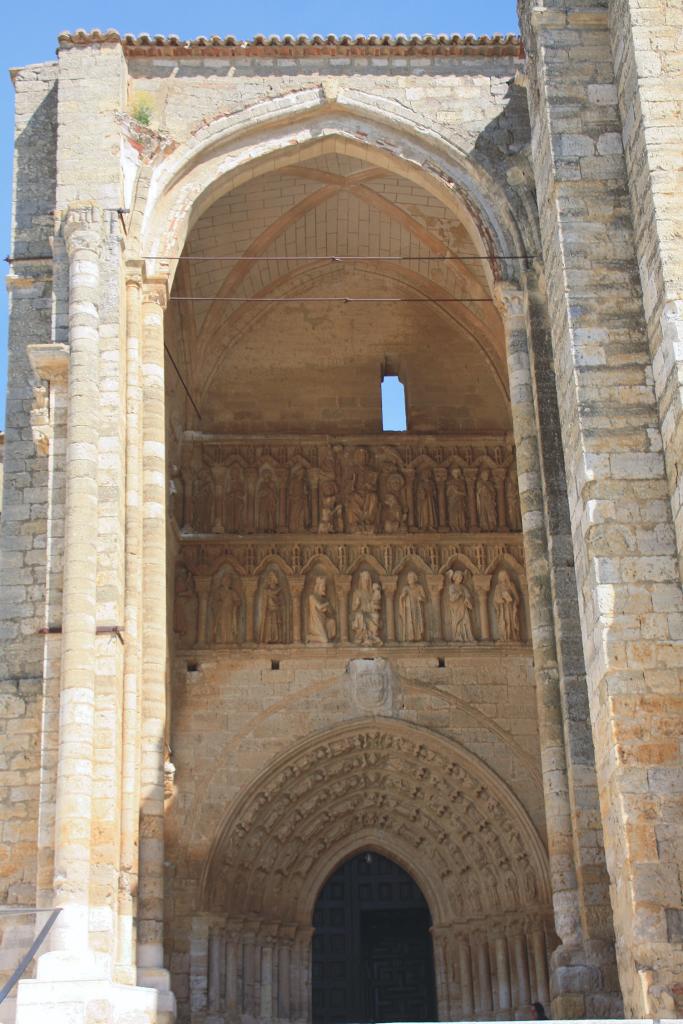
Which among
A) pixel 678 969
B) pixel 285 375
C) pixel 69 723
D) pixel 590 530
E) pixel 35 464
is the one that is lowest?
pixel 678 969

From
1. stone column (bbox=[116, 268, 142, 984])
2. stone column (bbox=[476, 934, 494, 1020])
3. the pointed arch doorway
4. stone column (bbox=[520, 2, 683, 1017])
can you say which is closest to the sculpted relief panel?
the pointed arch doorway

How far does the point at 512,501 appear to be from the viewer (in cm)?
1354

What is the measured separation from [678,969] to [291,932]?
5.42 meters

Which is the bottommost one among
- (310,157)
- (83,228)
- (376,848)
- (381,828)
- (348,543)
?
(376,848)

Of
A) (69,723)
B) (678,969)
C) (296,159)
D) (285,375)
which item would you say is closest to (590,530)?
(678,969)

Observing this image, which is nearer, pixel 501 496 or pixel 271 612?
pixel 271 612

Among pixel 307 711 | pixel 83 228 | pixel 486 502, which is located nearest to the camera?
pixel 83 228

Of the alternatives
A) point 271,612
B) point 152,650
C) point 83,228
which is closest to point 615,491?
point 152,650

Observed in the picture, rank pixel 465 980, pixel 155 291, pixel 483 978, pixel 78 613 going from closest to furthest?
1. pixel 78 613
2. pixel 155 291
3. pixel 483 978
4. pixel 465 980

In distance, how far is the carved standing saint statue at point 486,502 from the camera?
44.2 feet

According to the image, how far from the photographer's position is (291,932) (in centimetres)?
1218

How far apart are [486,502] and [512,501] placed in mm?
231

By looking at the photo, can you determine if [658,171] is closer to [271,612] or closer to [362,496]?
[362,496]

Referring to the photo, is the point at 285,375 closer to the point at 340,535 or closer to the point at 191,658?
the point at 340,535
